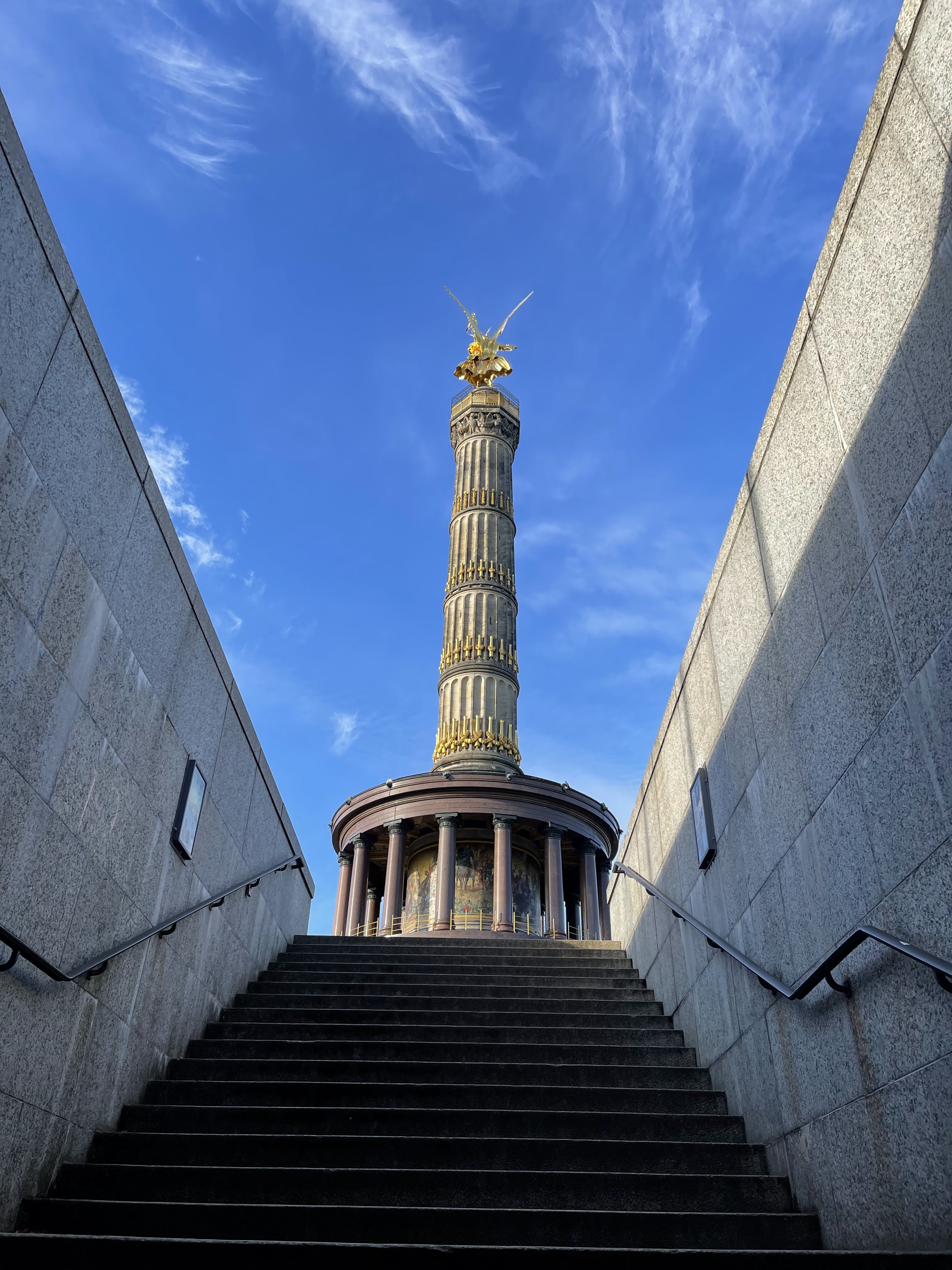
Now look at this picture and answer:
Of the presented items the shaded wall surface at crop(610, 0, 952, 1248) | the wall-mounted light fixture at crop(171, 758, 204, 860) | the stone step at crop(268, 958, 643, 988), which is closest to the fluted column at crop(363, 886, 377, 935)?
the stone step at crop(268, 958, 643, 988)

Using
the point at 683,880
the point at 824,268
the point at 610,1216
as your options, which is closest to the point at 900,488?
the point at 824,268

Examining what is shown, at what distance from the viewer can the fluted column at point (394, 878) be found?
22109 millimetres

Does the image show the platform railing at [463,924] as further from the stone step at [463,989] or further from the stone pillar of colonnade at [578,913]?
the stone step at [463,989]

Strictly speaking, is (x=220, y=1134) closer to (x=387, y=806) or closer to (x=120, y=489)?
(x=120, y=489)

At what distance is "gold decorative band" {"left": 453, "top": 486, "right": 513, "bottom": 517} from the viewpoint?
31.0 m

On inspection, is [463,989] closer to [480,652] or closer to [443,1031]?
[443,1031]

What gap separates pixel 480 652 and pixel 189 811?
827 inches

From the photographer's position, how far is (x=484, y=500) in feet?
102

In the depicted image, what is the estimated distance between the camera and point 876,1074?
13.0 feet

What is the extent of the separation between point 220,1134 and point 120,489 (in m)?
3.76

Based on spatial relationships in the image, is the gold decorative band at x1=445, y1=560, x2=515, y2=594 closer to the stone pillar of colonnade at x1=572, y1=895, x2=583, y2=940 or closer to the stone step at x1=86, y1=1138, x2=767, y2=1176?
the stone pillar of colonnade at x1=572, y1=895, x2=583, y2=940

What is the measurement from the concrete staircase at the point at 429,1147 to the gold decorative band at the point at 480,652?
63.3ft

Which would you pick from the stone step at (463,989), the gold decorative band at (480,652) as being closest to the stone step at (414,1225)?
the stone step at (463,989)

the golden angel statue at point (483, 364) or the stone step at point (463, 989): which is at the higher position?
the golden angel statue at point (483, 364)
